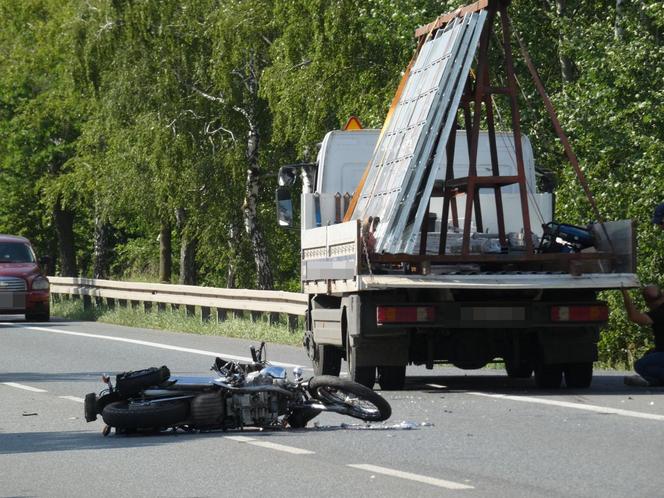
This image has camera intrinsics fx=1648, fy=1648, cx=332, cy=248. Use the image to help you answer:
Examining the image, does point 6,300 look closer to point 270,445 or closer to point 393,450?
point 270,445

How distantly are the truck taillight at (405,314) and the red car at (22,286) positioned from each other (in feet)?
60.2

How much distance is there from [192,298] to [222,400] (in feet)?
58.0

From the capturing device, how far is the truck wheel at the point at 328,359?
1605cm

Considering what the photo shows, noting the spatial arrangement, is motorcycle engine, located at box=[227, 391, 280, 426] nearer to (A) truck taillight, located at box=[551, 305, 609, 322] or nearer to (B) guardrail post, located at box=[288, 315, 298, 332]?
(A) truck taillight, located at box=[551, 305, 609, 322]

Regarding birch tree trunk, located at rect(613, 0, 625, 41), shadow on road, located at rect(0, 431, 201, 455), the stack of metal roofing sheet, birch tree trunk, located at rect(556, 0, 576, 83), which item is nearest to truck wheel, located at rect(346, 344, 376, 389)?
the stack of metal roofing sheet

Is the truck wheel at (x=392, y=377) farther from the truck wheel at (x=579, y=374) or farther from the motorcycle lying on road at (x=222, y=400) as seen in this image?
the motorcycle lying on road at (x=222, y=400)

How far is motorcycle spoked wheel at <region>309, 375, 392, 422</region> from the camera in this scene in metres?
11.4

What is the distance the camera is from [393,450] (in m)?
10.2

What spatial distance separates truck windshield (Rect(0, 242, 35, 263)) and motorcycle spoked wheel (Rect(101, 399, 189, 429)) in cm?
2199

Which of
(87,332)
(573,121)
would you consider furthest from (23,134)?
(573,121)

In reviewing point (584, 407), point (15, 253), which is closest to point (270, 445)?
point (584, 407)

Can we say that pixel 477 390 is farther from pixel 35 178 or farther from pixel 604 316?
pixel 35 178

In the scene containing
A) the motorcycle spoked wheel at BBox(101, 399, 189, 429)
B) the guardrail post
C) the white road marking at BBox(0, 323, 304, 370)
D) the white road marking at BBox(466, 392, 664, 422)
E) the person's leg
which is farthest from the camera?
the guardrail post

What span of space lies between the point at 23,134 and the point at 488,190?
40370 millimetres
